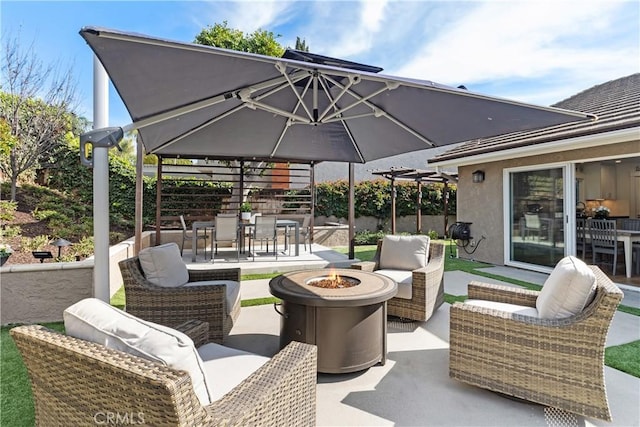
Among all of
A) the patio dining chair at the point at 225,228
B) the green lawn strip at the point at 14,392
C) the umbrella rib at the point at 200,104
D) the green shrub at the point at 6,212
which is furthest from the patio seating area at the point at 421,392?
the green shrub at the point at 6,212

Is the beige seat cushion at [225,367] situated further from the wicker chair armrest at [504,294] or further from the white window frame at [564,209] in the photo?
the white window frame at [564,209]

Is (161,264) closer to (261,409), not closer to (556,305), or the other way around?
(261,409)

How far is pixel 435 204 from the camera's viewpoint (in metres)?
16.6

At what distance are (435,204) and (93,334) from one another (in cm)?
1640

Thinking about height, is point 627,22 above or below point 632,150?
above

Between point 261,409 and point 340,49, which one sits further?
point 340,49

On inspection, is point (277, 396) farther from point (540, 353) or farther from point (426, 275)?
point (426, 275)

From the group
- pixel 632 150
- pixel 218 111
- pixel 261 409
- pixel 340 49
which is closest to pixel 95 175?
pixel 218 111

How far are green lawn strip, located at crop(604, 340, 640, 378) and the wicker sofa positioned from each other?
13.2ft

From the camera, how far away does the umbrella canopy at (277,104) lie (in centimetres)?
270

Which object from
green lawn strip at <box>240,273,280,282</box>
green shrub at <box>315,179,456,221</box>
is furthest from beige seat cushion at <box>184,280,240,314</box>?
green shrub at <box>315,179,456,221</box>

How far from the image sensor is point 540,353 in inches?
109

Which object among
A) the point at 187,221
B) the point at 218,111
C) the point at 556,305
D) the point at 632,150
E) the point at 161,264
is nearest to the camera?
the point at 556,305

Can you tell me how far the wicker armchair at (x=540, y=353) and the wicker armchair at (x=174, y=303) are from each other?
7.84 ft
